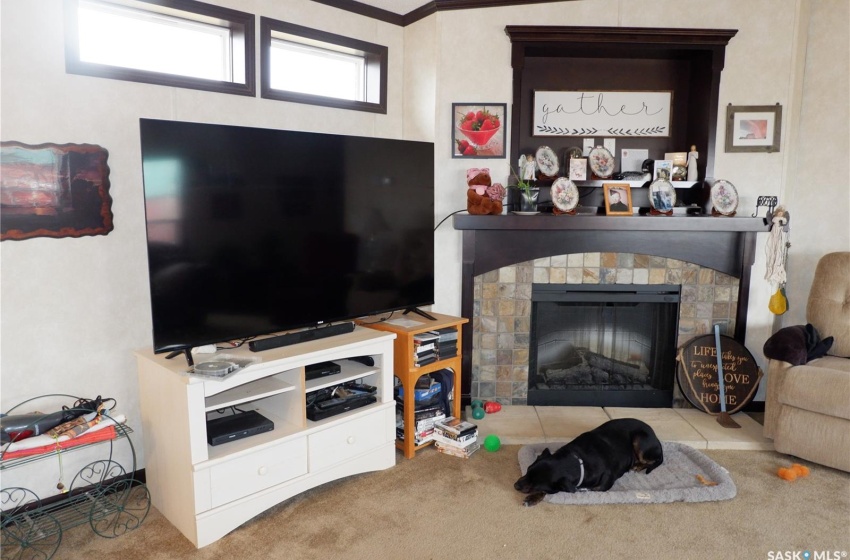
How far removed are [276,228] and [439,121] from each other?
1.39 m

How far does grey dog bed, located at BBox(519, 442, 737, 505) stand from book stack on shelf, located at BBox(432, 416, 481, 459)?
0.26 meters

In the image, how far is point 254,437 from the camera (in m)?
2.43

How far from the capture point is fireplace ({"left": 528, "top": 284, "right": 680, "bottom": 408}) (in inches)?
143

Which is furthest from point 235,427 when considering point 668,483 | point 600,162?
point 600,162

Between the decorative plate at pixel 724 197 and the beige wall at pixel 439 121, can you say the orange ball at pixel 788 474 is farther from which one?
the decorative plate at pixel 724 197

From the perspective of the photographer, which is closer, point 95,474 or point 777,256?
point 95,474

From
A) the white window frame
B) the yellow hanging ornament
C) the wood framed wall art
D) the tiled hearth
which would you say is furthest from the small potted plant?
the wood framed wall art

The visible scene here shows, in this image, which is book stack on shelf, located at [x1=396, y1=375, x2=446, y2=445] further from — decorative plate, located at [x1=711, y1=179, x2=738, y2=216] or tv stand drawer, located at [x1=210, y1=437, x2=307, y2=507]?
decorative plate, located at [x1=711, y1=179, x2=738, y2=216]

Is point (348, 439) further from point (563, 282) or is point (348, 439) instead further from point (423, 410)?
point (563, 282)

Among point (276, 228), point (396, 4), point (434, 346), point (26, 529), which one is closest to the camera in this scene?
point (26, 529)

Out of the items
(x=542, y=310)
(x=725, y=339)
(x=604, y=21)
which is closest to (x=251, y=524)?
(x=542, y=310)

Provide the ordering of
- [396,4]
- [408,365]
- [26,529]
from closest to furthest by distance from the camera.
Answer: [26,529], [408,365], [396,4]

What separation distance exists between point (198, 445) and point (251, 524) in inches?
17.6

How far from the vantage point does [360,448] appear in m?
2.77
